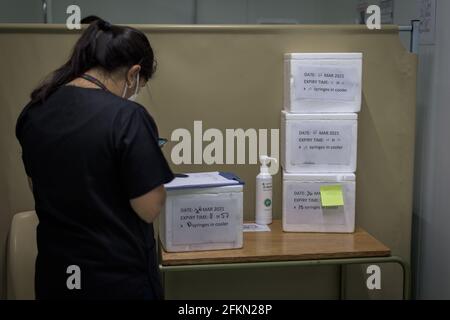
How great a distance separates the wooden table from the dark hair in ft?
2.00

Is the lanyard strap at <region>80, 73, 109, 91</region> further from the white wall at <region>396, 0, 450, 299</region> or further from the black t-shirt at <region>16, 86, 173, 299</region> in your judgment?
the white wall at <region>396, 0, 450, 299</region>

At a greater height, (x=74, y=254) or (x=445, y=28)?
(x=445, y=28)

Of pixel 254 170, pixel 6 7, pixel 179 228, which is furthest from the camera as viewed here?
pixel 6 7

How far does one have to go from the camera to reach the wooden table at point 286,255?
65.8 inches

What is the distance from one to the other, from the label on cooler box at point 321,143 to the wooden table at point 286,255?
0.27 m

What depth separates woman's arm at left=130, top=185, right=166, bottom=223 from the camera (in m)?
1.35

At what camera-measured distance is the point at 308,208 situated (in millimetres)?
1929

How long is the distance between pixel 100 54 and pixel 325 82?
834mm

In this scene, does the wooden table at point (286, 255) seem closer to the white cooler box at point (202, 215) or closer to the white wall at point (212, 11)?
Result: the white cooler box at point (202, 215)

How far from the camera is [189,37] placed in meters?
1.97

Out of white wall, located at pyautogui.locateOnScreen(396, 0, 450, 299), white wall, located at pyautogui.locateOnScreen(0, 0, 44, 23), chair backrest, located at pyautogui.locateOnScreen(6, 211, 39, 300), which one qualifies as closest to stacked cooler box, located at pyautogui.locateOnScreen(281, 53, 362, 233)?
white wall, located at pyautogui.locateOnScreen(396, 0, 450, 299)

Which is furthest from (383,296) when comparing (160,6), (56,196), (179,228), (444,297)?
(160,6)

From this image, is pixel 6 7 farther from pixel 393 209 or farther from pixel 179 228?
pixel 393 209

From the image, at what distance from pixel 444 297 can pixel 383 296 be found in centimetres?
22
